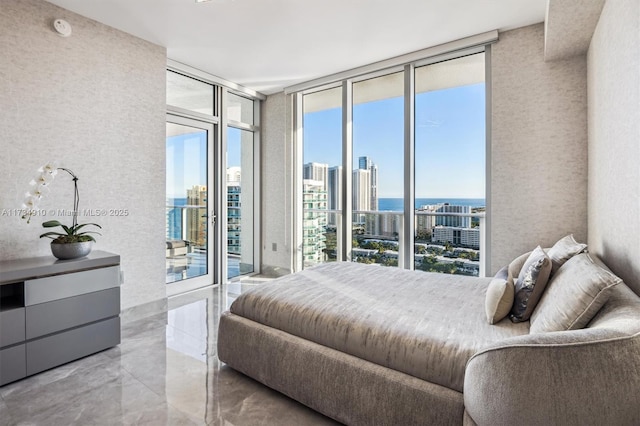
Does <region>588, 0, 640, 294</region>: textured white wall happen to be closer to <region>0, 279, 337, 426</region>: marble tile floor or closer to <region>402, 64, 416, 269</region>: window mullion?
<region>402, 64, 416, 269</region>: window mullion

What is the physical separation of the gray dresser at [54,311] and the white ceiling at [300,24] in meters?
2.11

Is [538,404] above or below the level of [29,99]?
below

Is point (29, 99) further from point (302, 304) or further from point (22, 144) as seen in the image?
point (302, 304)

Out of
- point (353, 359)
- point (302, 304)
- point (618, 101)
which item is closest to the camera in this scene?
point (353, 359)

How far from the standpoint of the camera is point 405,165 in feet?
13.1

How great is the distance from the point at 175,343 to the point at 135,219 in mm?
1343

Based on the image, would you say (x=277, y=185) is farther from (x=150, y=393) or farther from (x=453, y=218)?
(x=150, y=393)

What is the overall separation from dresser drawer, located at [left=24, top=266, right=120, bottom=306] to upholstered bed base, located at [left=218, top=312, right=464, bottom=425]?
1073mm

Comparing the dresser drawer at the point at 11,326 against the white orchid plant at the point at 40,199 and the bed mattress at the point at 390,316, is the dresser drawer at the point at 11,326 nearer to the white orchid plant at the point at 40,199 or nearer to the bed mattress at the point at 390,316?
the white orchid plant at the point at 40,199

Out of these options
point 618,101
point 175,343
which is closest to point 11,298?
point 175,343

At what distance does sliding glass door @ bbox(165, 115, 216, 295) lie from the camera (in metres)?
4.13

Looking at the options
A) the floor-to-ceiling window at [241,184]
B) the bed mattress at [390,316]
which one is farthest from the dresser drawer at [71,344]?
the floor-to-ceiling window at [241,184]

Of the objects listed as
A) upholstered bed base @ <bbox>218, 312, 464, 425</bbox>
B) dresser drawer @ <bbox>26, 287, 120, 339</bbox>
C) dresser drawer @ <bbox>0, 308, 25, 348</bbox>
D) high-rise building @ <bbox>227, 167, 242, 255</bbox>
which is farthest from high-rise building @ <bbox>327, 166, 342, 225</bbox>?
dresser drawer @ <bbox>0, 308, 25, 348</bbox>

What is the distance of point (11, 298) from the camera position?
2.33 metres
